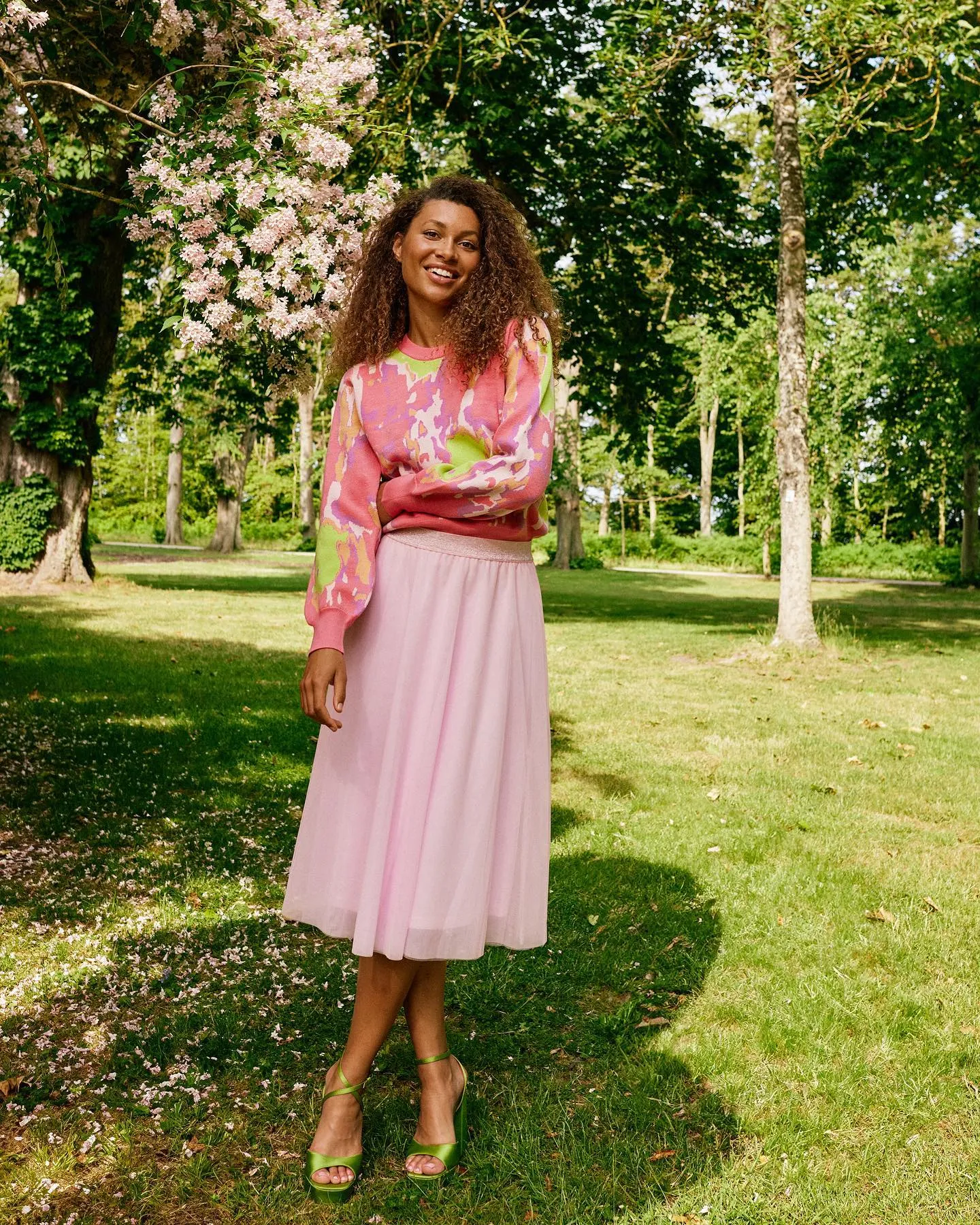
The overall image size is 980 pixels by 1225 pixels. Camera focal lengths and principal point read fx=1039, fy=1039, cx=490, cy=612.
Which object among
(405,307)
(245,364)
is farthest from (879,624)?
(405,307)

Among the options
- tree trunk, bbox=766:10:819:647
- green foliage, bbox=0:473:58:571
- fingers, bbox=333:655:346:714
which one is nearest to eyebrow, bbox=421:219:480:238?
fingers, bbox=333:655:346:714

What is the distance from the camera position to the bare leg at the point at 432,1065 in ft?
8.70

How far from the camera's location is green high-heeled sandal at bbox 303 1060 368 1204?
247cm

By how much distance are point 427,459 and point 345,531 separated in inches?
10.5

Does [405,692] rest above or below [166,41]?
below

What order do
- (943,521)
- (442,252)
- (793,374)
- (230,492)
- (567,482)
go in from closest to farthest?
1. (442,252)
2. (793,374)
3. (567,482)
4. (230,492)
5. (943,521)

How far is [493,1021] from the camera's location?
3.45m

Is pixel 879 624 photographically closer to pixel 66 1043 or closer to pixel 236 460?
pixel 66 1043

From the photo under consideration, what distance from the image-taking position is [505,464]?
2414 mm

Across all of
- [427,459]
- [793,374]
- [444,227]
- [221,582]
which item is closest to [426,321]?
[444,227]

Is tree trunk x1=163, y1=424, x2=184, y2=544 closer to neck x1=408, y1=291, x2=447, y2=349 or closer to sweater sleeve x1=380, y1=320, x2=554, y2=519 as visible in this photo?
neck x1=408, y1=291, x2=447, y2=349

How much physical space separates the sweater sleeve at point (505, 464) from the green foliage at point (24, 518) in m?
16.1

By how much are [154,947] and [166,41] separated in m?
4.16

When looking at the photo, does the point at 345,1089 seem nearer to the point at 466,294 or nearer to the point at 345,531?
the point at 345,531
